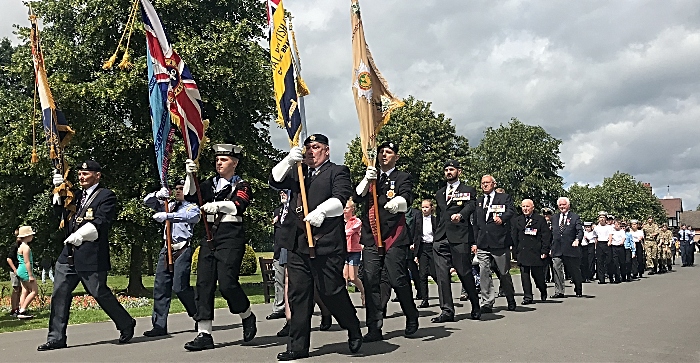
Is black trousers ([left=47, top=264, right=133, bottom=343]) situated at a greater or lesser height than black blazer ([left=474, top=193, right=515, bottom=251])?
lesser

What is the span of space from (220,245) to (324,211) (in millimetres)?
1493

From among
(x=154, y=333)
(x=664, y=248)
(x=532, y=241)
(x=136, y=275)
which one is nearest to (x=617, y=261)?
(x=664, y=248)

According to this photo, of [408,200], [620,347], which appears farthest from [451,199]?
[620,347]

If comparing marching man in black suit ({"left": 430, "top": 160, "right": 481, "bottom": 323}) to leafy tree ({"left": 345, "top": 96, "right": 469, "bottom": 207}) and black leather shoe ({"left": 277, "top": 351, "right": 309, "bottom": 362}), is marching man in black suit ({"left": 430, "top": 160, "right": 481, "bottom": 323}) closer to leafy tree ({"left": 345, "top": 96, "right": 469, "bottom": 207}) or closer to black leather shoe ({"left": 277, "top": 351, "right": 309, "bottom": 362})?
black leather shoe ({"left": 277, "top": 351, "right": 309, "bottom": 362})

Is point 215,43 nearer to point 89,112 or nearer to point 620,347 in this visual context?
point 89,112

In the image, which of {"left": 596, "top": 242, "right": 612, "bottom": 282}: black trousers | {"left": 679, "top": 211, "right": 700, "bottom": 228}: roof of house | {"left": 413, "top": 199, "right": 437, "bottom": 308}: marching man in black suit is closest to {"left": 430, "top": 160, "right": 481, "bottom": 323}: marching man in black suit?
{"left": 413, "top": 199, "right": 437, "bottom": 308}: marching man in black suit

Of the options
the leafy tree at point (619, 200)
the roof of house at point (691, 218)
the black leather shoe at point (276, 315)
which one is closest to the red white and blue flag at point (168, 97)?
the black leather shoe at point (276, 315)

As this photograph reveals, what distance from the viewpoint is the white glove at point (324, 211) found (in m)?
6.45

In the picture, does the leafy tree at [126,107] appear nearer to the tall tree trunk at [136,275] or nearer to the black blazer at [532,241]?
the tall tree trunk at [136,275]

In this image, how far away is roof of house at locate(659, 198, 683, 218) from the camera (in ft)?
487

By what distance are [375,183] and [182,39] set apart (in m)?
15.4

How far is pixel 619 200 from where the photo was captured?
91.0 meters

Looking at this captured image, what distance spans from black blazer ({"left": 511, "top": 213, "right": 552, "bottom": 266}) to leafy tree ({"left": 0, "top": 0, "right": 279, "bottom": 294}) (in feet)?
34.0

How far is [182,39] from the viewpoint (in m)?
21.6
